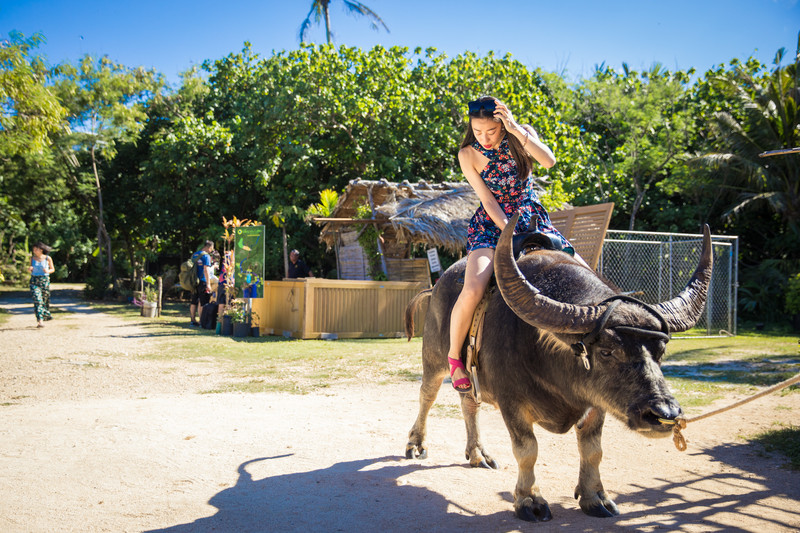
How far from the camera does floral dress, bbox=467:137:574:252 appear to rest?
159 inches

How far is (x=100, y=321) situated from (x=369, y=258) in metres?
8.10

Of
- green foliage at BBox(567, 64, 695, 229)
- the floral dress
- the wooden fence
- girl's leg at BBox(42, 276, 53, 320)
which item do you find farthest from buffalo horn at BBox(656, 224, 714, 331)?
green foliage at BBox(567, 64, 695, 229)

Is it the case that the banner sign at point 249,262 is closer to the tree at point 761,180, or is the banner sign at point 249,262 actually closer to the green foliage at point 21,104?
the green foliage at point 21,104

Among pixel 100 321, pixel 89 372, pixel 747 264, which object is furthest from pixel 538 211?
pixel 747 264

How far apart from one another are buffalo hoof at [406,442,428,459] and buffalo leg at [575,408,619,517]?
1.48 metres

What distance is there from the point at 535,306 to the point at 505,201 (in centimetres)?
134

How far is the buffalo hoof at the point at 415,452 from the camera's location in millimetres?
4762

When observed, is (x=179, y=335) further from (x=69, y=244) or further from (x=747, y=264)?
(x=69, y=244)

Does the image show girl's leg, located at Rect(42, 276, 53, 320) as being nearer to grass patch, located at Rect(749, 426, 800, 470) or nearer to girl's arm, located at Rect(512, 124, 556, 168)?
girl's arm, located at Rect(512, 124, 556, 168)

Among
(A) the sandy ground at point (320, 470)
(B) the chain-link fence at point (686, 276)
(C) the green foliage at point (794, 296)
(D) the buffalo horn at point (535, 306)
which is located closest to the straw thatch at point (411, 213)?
(B) the chain-link fence at point (686, 276)

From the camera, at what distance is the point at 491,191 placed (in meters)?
4.16

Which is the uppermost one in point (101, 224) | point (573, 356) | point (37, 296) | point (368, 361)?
point (101, 224)

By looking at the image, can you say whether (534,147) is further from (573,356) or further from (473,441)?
(473,441)

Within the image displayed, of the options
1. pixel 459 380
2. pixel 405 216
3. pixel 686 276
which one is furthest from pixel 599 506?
pixel 686 276
